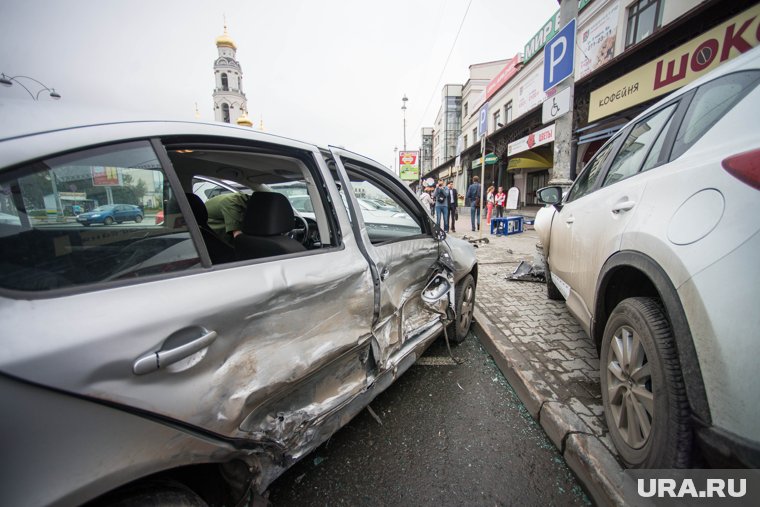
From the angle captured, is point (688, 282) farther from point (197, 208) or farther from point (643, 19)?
point (643, 19)

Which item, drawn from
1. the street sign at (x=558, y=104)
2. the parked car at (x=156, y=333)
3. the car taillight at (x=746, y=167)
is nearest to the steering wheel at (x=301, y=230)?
the parked car at (x=156, y=333)

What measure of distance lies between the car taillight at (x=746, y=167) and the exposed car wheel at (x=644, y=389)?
0.64 metres

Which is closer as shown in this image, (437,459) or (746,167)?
(746,167)

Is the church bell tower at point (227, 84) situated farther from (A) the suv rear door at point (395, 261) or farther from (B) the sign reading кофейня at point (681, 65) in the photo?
(A) the suv rear door at point (395, 261)

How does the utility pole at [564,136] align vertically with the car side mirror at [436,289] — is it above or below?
above

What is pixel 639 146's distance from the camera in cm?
213

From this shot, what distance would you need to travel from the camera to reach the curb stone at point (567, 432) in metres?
1.51

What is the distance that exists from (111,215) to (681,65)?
10.0 metres

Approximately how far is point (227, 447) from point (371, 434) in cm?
119

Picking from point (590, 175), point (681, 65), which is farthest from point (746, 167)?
point (681, 65)

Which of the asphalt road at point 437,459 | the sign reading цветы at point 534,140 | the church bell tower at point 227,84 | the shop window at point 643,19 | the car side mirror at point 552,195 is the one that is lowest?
the asphalt road at point 437,459

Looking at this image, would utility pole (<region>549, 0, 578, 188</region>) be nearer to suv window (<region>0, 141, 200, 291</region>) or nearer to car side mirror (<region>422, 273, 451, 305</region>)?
car side mirror (<region>422, 273, 451, 305</region>)

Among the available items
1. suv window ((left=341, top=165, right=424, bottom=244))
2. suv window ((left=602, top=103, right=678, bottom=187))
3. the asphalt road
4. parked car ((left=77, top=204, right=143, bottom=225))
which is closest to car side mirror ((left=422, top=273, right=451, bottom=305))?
suv window ((left=341, top=165, right=424, bottom=244))

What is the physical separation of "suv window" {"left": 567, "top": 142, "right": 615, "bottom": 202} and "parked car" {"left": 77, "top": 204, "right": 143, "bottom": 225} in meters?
3.18
